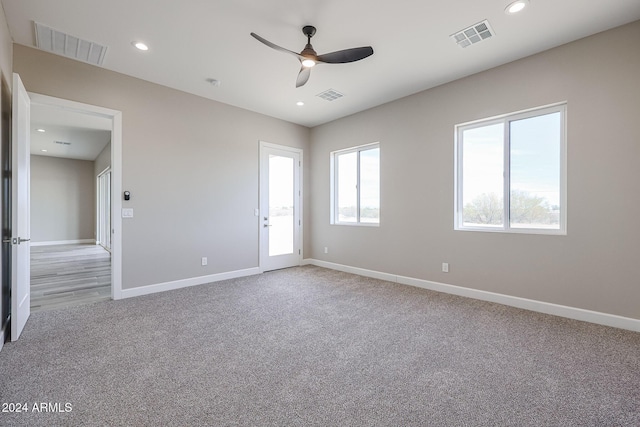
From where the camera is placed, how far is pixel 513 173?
3.65m

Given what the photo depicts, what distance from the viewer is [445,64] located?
3.60m

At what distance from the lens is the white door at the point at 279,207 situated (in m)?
5.46

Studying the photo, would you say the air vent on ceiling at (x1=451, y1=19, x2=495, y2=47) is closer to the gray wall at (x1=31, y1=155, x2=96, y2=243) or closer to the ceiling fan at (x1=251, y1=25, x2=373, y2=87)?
the ceiling fan at (x1=251, y1=25, x2=373, y2=87)

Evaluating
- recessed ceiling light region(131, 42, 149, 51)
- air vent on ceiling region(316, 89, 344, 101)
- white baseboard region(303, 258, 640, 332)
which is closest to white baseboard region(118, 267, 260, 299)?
white baseboard region(303, 258, 640, 332)

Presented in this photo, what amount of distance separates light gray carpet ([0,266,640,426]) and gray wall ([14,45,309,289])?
99 cm

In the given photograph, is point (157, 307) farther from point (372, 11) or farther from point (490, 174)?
point (490, 174)

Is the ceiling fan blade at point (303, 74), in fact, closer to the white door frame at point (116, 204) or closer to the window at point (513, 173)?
the window at point (513, 173)

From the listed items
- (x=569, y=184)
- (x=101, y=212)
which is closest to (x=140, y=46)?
(x=569, y=184)

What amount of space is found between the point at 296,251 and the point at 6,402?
4.50 meters

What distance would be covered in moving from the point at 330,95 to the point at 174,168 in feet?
8.51

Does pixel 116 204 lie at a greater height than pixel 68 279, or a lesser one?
greater

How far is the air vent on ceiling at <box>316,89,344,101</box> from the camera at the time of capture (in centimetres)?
439

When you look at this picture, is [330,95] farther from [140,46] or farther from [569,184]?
[569,184]

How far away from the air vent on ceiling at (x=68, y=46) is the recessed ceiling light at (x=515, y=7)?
13.3 ft
